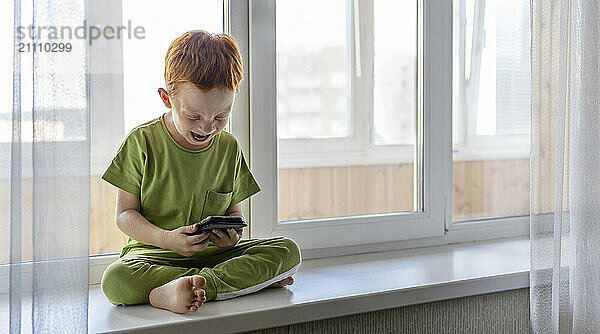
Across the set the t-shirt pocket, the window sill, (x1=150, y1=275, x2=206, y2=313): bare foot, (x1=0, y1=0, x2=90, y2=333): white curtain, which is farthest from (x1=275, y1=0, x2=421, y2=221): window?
(x1=0, y1=0, x2=90, y2=333): white curtain

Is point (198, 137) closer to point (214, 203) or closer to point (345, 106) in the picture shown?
point (214, 203)

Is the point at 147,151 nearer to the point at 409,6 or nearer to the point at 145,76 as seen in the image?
the point at 145,76

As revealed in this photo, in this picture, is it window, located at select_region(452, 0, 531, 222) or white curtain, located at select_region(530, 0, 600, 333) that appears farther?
window, located at select_region(452, 0, 531, 222)

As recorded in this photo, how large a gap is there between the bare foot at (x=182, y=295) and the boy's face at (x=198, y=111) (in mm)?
305

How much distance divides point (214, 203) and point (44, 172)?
1.48 ft

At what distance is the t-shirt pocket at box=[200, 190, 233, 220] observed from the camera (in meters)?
1.50

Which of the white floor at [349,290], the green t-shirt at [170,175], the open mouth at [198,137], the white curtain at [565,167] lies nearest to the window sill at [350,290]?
the white floor at [349,290]

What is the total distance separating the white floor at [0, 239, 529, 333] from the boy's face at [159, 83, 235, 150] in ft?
1.14

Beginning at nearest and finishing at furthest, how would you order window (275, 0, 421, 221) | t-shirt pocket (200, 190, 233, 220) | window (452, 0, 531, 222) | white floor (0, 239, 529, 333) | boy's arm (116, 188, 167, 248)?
white floor (0, 239, 529, 333) < boy's arm (116, 188, 167, 248) < t-shirt pocket (200, 190, 233, 220) < window (275, 0, 421, 221) < window (452, 0, 531, 222)

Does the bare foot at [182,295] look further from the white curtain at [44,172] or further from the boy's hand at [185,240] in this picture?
the white curtain at [44,172]

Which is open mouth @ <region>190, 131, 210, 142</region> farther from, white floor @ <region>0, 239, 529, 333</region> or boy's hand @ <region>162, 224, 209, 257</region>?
white floor @ <region>0, 239, 529, 333</region>

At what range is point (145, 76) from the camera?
1.58m

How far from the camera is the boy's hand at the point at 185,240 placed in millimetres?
1364

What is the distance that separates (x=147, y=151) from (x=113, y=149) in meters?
0.13
